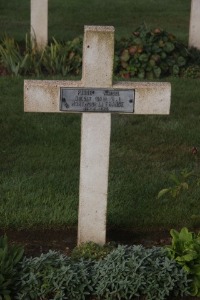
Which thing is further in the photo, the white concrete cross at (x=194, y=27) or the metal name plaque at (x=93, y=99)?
the white concrete cross at (x=194, y=27)

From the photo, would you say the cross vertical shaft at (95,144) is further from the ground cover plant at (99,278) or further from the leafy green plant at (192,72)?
the leafy green plant at (192,72)

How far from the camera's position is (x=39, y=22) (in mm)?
11258

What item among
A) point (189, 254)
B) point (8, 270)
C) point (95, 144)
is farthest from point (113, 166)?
point (8, 270)

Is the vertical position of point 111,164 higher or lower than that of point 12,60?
lower

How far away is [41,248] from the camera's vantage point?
220 inches

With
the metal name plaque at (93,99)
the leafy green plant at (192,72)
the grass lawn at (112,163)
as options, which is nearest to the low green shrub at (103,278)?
the metal name plaque at (93,99)

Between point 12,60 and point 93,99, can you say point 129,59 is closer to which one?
point 12,60

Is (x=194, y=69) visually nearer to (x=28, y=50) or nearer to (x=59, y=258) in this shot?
(x=28, y=50)

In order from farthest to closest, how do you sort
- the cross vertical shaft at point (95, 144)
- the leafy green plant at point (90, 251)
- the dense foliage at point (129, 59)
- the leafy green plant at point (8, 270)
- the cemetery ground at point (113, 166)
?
the dense foliage at point (129, 59), the cemetery ground at point (113, 166), the leafy green plant at point (90, 251), the cross vertical shaft at point (95, 144), the leafy green plant at point (8, 270)

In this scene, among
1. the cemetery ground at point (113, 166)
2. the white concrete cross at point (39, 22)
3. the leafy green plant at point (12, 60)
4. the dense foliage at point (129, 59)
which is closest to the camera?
the cemetery ground at point (113, 166)

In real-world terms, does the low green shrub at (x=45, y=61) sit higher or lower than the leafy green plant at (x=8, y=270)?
higher

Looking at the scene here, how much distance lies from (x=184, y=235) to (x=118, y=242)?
2.50ft

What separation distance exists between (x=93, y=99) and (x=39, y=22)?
6229 millimetres

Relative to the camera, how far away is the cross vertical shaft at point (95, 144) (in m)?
5.11
